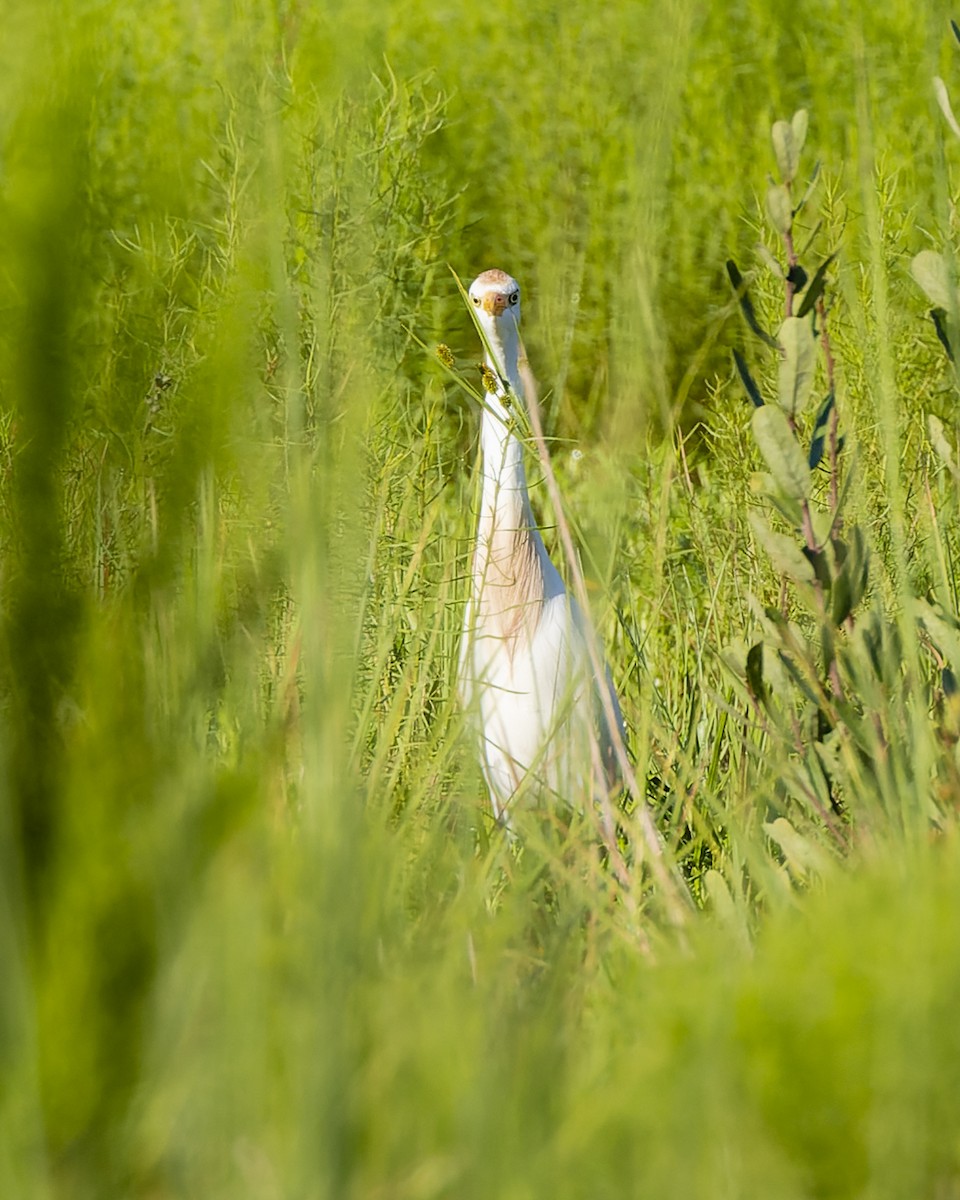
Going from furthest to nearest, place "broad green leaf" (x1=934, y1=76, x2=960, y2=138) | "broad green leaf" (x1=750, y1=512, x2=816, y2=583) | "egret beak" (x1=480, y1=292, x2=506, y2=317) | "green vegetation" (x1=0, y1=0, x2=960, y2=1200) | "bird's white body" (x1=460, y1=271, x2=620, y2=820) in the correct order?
"egret beak" (x1=480, y1=292, x2=506, y2=317)
"bird's white body" (x1=460, y1=271, x2=620, y2=820)
"broad green leaf" (x1=750, y1=512, x2=816, y2=583)
"broad green leaf" (x1=934, y1=76, x2=960, y2=138)
"green vegetation" (x1=0, y1=0, x2=960, y2=1200)

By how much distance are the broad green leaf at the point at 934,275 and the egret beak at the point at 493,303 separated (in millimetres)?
1251

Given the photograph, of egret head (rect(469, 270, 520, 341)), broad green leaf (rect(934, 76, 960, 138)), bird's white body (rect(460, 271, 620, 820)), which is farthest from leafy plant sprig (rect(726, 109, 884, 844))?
egret head (rect(469, 270, 520, 341))

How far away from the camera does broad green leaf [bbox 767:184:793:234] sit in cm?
126

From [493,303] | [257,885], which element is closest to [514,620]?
[493,303]

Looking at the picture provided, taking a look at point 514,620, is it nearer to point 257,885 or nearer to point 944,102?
point 944,102

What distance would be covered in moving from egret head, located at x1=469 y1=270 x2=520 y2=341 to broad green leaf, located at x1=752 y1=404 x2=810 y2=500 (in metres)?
1.22

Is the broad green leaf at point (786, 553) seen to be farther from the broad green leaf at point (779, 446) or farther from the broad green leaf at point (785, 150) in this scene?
the broad green leaf at point (785, 150)

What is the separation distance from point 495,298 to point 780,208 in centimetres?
120

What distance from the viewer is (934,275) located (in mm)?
1218

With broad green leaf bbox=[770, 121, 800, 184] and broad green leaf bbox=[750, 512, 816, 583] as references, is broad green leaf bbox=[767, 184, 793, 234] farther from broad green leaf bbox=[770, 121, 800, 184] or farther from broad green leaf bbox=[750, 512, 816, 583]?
broad green leaf bbox=[750, 512, 816, 583]

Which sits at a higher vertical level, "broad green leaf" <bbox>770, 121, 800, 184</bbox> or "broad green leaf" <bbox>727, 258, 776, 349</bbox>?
"broad green leaf" <bbox>770, 121, 800, 184</bbox>

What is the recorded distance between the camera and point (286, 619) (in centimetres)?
168

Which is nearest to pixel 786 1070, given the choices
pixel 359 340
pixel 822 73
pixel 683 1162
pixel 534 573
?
pixel 683 1162

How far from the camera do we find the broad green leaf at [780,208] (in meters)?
1.26
